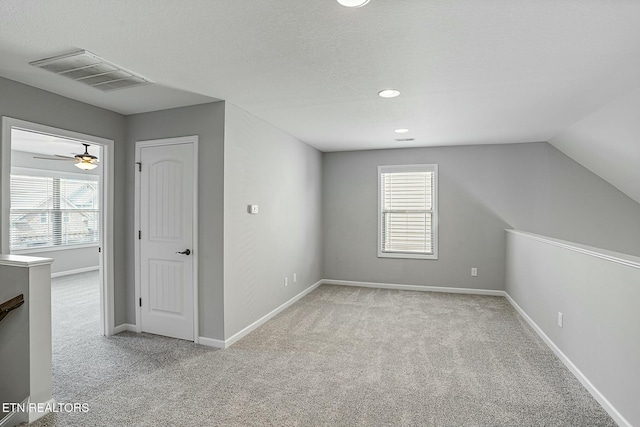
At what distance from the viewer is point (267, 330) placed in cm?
394

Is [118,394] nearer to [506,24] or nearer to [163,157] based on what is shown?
[163,157]

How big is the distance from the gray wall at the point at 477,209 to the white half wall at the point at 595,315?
1641 mm

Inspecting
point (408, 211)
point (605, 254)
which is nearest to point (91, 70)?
point (605, 254)

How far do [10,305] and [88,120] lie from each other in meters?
2.02

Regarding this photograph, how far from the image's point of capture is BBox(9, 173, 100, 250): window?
6535mm

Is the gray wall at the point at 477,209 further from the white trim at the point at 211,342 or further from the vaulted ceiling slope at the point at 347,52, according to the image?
the white trim at the point at 211,342

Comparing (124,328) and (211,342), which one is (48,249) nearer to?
(124,328)

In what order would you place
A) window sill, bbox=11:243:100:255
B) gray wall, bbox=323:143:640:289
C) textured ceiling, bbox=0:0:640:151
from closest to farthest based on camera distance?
1. textured ceiling, bbox=0:0:640:151
2. gray wall, bbox=323:143:640:289
3. window sill, bbox=11:243:100:255

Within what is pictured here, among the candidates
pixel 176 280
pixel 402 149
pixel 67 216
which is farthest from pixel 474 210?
pixel 67 216

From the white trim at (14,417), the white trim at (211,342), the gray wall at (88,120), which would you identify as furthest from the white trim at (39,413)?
the gray wall at (88,120)

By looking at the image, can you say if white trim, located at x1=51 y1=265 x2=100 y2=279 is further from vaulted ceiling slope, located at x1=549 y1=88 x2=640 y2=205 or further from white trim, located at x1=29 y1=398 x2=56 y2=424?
vaulted ceiling slope, located at x1=549 y1=88 x2=640 y2=205

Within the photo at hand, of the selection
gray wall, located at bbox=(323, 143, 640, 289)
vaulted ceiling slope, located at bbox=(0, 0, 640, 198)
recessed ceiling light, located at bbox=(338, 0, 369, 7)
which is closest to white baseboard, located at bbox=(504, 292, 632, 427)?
gray wall, located at bbox=(323, 143, 640, 289)

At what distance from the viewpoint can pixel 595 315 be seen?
2.59 m

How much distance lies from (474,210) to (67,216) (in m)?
8.04
